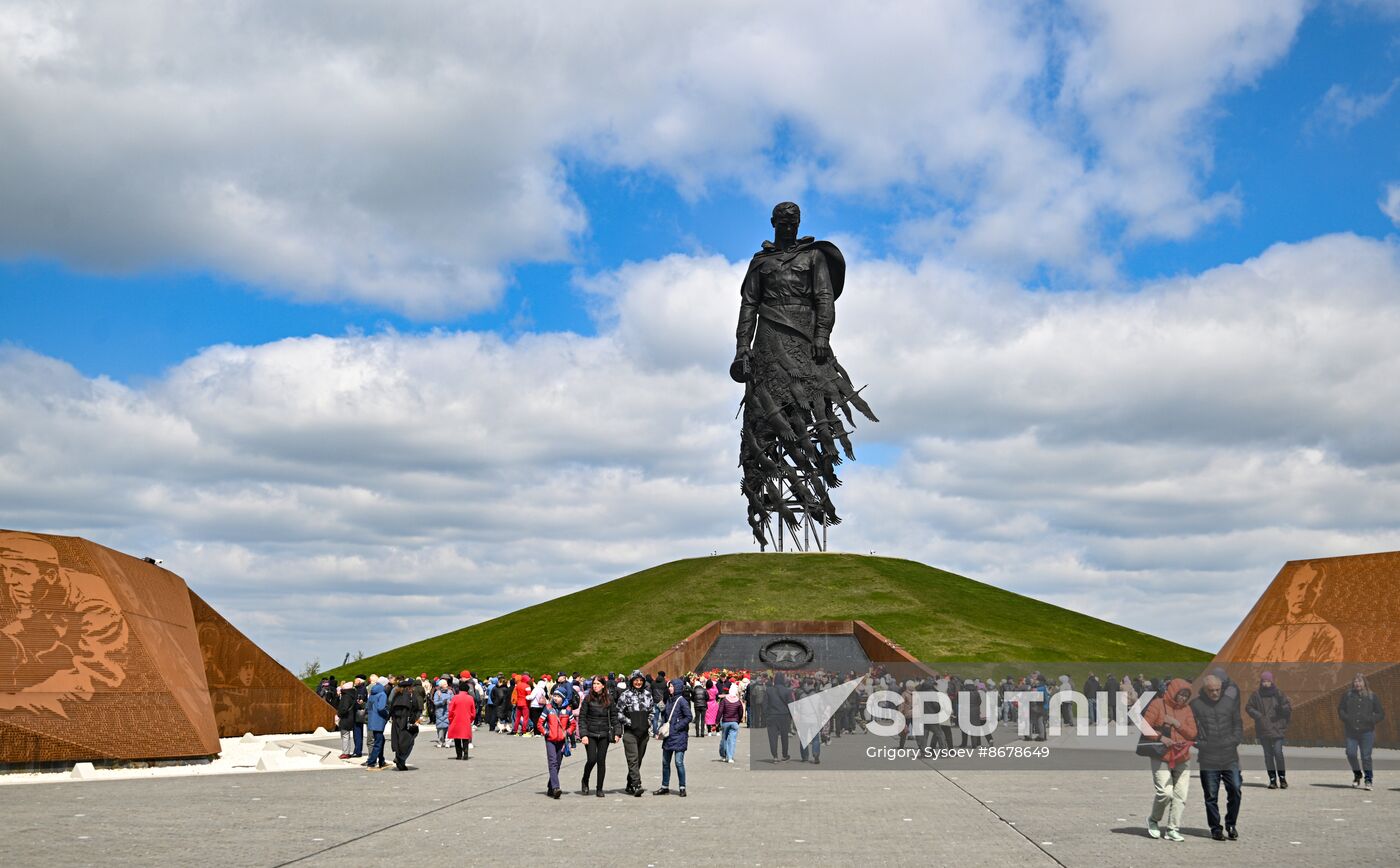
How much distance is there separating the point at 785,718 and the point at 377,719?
268 inches

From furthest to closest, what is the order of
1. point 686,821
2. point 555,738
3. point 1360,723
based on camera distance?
point 1360,723 → point 555,738 → point 686,821

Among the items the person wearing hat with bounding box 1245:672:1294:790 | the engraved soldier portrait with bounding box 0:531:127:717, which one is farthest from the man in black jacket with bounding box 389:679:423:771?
the person wearing hat with bounding box 1245:672:1294:790

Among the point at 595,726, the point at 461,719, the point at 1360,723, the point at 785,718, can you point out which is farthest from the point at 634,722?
the point at 1360,723

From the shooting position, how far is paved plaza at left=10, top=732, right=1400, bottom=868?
432 inches

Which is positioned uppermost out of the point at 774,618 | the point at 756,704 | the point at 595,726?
the point at 774,618

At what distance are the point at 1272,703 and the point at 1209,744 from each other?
5055 mm

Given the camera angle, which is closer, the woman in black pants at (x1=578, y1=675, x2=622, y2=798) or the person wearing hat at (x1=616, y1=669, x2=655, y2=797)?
the person wearing hat at (x1=616, y1=669, x2=655, y2=797)

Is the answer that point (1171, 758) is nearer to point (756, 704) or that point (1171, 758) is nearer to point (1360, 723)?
point (1360, 723)

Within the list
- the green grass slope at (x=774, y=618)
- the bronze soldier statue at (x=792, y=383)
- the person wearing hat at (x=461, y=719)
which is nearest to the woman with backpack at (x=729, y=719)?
the person wearing hat at (x=461, y=719)

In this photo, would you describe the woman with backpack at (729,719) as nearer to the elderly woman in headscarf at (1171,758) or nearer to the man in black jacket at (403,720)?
the man in black jacket at (403,720)


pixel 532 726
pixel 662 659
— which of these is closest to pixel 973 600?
pixel 662 659

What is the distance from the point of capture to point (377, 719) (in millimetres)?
20500

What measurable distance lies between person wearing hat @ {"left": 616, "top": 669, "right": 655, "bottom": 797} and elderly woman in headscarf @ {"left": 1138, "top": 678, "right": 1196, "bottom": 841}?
6.56 m

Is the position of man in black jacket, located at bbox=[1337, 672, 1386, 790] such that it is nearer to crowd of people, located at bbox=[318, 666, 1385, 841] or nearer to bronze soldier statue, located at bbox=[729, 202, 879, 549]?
crowd of people, located at bbox=[318, 666, 1385, 841]
